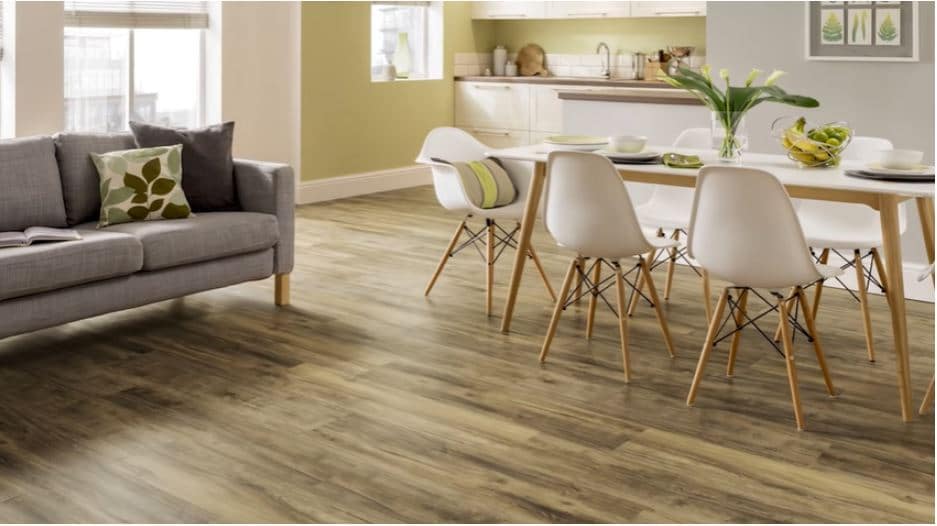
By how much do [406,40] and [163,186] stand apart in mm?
4351

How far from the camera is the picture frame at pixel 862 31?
5082 mm

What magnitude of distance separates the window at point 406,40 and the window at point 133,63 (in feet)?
5.51

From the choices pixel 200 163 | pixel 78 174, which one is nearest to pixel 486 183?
pixel 200 163

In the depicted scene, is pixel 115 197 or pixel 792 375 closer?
pixel 792 375

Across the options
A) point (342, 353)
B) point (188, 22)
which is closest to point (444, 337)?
point (342, 353)

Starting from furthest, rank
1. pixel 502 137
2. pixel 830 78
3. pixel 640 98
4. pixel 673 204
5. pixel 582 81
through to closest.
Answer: pixel 502 137
pixel 582 81
pixel 640 98
pixel 830 78
pixel 673 204

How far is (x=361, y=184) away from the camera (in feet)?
27.2

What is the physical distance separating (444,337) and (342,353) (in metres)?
0.46

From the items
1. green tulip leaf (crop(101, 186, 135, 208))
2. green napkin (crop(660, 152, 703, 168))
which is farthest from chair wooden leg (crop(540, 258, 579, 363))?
green tulip leaf (crop(101, 186, 135, 208))

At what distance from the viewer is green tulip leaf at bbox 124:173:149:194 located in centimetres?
457

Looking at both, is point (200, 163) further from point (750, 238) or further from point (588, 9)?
point (588, 9)

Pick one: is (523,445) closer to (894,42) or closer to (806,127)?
(806,127)

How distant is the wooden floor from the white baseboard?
2.84 metres

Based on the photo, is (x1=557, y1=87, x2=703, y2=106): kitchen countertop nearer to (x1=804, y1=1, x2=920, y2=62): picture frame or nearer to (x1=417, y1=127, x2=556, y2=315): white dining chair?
(x1=804, y1=1, x2=920, y2=62): picture frame
